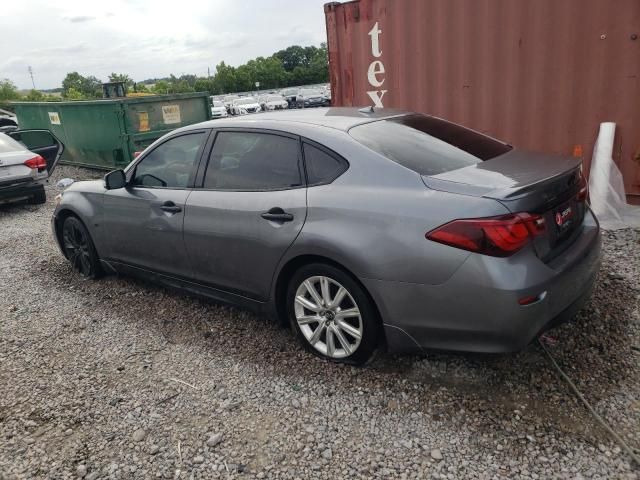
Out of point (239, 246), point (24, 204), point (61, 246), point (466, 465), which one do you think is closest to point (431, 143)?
point (239, 246)

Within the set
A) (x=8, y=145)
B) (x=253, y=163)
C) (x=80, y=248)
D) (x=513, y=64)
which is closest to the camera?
(x=253, y=163)

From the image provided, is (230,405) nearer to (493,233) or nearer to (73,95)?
(493,233)

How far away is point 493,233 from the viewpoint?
94.5 inches

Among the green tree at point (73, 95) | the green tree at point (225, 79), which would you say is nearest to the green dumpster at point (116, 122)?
the green tree at point (73, 95)

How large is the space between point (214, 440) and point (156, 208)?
1.92m

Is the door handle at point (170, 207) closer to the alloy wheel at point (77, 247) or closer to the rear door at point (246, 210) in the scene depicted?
the rear door at point (246, 210)

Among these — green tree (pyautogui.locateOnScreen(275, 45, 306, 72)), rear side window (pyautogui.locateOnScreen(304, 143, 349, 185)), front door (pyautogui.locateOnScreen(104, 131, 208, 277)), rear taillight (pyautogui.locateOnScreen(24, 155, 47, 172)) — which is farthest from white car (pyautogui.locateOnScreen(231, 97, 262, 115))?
green tree (pyautogui.locateOnScreen(275, 45, 306, 72))

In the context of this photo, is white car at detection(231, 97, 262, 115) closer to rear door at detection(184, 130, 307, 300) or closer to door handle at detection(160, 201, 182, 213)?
door handle at detection(160, 201, 182, 213)

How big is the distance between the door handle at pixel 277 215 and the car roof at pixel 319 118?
0.60 meters

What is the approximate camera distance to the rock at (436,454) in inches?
93.8

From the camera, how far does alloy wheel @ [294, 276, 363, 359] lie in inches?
116

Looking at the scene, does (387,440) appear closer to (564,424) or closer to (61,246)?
(564,424)

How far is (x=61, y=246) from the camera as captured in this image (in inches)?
203

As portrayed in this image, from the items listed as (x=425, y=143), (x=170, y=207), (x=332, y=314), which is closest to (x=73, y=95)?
(x=170, y=207)
